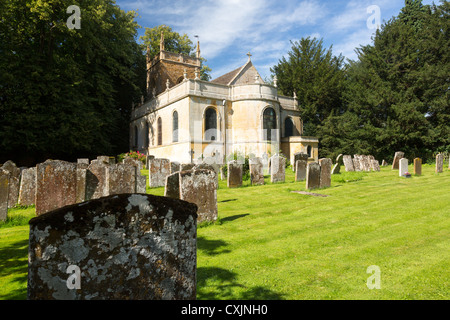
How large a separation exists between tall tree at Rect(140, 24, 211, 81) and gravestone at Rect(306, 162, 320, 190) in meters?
32.3

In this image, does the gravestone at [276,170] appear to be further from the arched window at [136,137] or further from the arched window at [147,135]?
the arched window at [136,137]

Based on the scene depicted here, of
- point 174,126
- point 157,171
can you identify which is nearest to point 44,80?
point 174,126

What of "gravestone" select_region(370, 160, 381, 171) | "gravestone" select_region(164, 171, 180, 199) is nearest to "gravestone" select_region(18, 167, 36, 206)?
"gravestone" select_region(164, 171, 180, 199)

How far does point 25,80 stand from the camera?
18891 mm

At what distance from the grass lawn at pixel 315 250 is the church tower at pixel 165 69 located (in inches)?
1116

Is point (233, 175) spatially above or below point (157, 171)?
below

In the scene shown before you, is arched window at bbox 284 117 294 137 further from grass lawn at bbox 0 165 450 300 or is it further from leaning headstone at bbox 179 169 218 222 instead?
leaning headstone at bbox 179 169 218 222

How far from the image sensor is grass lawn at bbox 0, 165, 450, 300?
322 cm

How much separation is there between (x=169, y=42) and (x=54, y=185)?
3892 cm

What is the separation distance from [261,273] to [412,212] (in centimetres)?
510

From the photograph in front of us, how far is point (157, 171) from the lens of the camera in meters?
12.3

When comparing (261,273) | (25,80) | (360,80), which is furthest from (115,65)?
(261,273)

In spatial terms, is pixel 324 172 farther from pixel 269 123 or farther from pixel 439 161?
pixel 269 123
